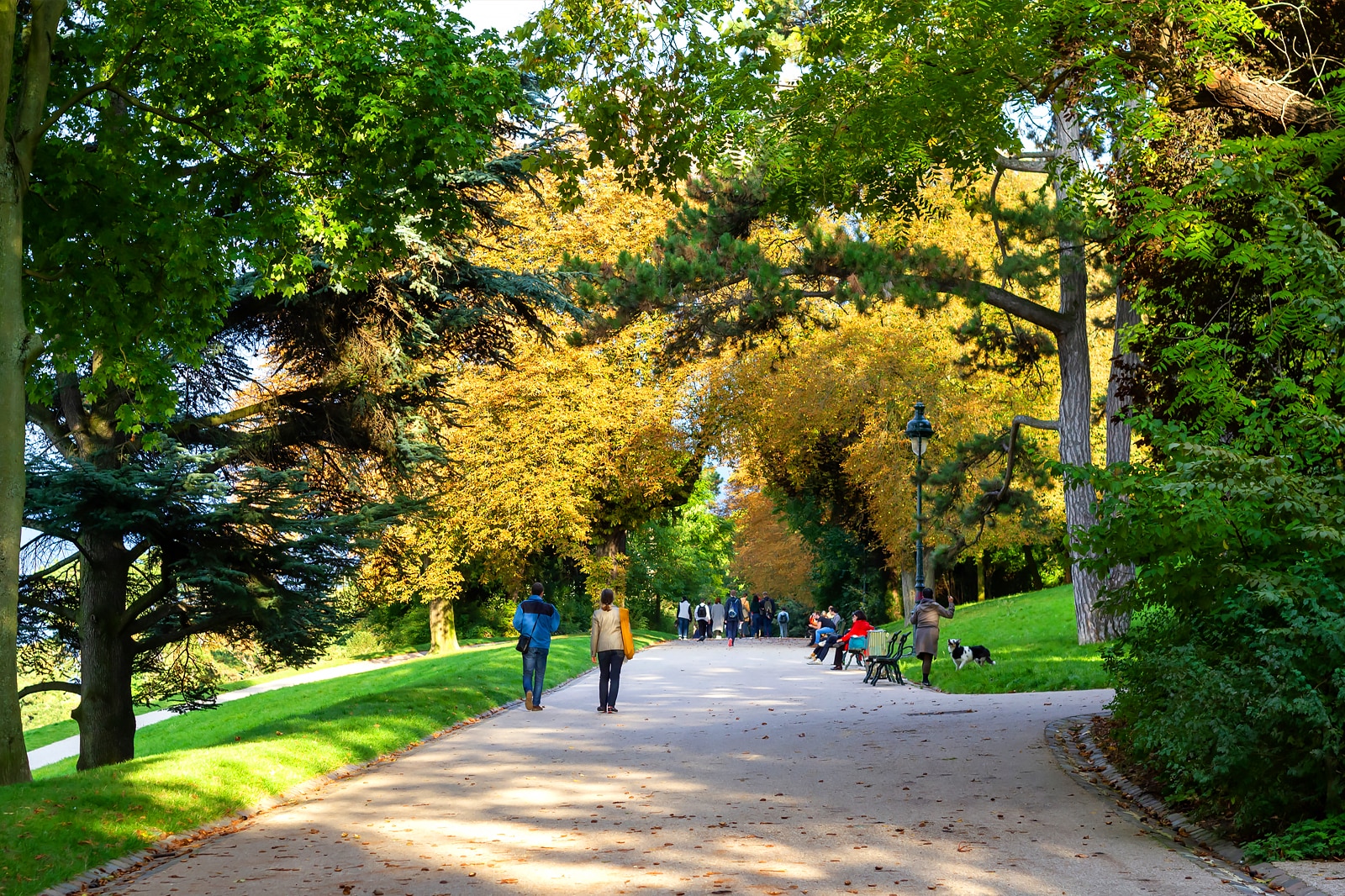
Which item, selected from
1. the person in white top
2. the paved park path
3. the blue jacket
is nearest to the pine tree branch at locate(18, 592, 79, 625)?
the blue jacket

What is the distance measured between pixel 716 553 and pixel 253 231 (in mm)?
67728

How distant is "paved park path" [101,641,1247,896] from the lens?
7.22m

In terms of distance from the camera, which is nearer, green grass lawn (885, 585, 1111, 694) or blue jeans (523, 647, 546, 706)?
blue jeans (523, 647, 546, 706)

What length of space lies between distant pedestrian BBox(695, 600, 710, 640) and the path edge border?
36016 mm

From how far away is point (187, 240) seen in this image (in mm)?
13398

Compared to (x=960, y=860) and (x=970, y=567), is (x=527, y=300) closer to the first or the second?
(x=960, y=860)

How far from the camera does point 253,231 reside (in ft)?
46.2

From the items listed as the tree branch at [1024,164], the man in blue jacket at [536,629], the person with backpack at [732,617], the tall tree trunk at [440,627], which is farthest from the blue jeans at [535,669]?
the person with backpack at [732,617]

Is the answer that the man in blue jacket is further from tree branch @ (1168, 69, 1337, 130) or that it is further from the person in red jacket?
tree branch @ (1168, 69, 1337, 130)

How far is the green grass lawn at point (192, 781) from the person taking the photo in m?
8.17

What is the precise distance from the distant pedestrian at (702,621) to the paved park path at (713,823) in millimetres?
34261

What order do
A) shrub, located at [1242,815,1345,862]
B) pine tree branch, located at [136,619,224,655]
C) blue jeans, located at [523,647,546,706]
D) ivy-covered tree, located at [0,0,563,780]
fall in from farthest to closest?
blue jeans, located at [523,647,546,706] < pine tree branch, located at [136,619,224,655] < ivy-covered tree, located at [0,0,563,780] < shrub, located at [1242,815,1345,862]

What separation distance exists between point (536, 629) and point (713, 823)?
30.9 feet

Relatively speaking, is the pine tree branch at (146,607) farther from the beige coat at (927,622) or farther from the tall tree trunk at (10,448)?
the beige coat at (927,622)
